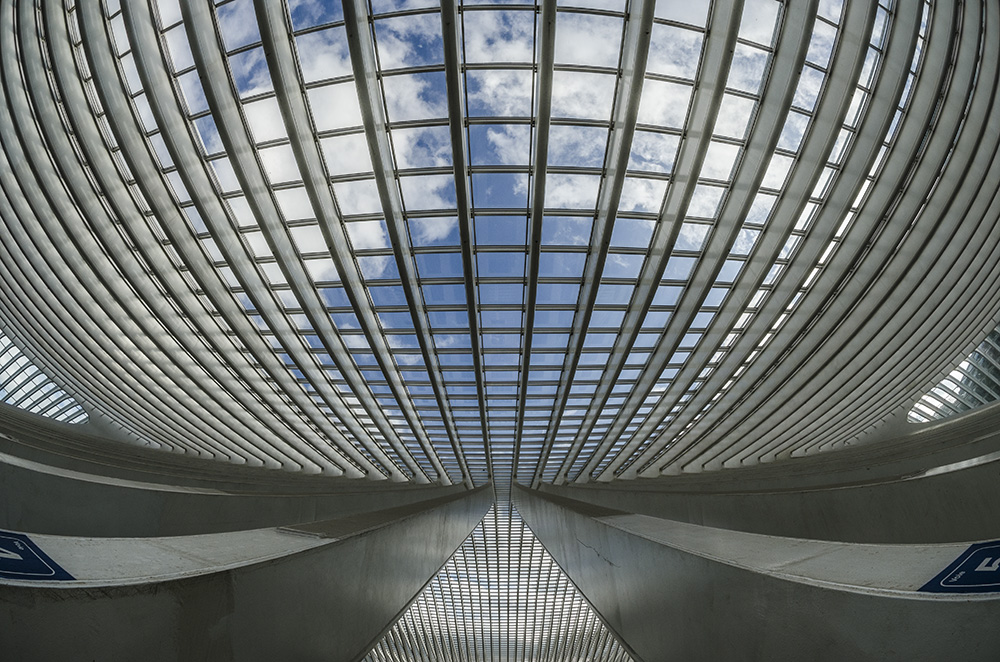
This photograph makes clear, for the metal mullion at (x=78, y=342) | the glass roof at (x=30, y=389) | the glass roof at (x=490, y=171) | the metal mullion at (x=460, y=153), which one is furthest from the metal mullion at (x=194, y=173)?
the glass roof at (x=30, y=389)

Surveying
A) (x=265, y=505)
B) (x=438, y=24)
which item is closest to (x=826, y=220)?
(x=438, y=24)

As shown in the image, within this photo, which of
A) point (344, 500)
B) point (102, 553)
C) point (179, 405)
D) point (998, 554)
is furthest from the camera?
point (179, 405)

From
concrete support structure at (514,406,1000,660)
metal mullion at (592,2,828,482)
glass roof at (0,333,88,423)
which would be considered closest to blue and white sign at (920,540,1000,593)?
concrete support structure at (514,406,1000,660)

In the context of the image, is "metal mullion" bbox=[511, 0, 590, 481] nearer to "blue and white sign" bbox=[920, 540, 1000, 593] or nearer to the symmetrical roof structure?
the symmetrical roof structure

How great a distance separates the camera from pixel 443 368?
76.6 ft

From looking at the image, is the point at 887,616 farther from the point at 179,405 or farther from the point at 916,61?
the point at 179,405

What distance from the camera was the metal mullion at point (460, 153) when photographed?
9.76 meters

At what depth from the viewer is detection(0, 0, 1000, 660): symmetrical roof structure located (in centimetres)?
1080

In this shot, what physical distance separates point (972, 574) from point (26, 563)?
5110mm

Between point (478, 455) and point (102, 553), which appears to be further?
point (478, 455)

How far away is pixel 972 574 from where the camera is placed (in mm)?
2996

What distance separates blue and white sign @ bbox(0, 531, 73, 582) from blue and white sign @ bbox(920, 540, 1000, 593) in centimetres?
462

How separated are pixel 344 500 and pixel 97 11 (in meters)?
14.1

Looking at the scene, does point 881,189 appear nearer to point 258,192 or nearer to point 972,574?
point 972,574
